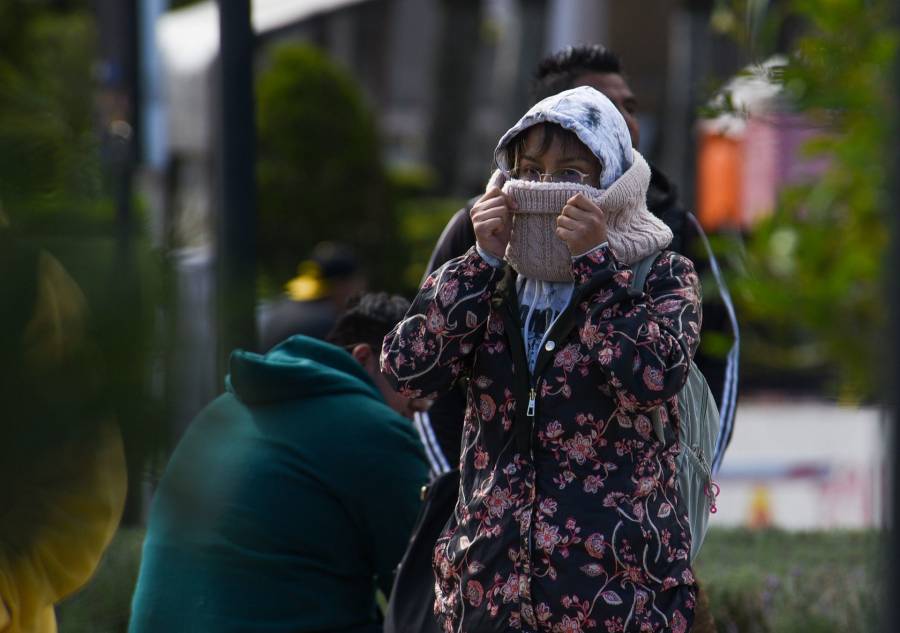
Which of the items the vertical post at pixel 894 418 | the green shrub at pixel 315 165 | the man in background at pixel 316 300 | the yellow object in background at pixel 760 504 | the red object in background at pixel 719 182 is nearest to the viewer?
the vertical post at pixel 894 418

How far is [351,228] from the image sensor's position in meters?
11.7

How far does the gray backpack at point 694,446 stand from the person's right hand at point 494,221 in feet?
0.76

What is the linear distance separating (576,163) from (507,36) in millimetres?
13130

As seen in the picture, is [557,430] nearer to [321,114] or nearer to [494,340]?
[494,340]

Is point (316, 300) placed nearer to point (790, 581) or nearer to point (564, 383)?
point (790, 581)

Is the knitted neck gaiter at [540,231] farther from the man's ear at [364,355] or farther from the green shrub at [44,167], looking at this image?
the green shrub at [44,167]

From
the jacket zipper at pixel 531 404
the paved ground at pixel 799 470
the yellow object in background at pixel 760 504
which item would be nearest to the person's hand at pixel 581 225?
the jacket zipper at pixel 531 404

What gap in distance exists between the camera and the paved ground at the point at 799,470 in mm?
9000

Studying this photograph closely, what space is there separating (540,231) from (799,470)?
308 inches

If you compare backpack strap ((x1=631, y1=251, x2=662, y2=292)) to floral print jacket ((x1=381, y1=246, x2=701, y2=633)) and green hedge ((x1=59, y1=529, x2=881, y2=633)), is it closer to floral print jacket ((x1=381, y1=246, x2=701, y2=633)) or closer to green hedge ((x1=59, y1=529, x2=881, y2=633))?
floral print jacket ((x1=381, y1=246, x2=701, y2=633))

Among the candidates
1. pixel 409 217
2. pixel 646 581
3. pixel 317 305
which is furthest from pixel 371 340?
pixel 409 217

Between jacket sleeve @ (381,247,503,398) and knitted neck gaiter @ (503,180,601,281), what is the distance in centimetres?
6

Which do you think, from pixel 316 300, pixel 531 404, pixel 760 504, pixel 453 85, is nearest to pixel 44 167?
pixel 531 404

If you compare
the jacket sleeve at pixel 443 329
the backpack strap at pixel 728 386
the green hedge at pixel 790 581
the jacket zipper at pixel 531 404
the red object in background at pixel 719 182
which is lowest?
the green hedge at pixel 790 581
